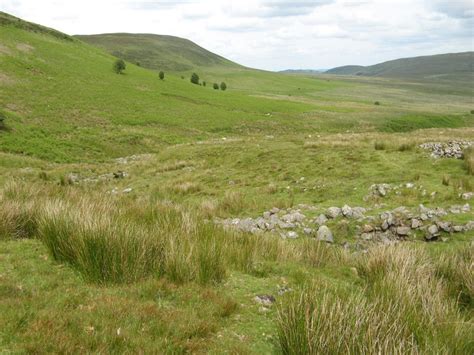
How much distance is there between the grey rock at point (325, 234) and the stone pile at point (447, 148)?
853 centimetres

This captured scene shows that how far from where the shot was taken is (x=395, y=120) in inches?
2085

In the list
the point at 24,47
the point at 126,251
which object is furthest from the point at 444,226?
the point at 24,47

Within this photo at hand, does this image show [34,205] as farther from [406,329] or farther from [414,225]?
[414,225]

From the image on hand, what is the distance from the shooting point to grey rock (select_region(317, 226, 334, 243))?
33.1 ft

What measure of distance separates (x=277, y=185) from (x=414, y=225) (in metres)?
6.12

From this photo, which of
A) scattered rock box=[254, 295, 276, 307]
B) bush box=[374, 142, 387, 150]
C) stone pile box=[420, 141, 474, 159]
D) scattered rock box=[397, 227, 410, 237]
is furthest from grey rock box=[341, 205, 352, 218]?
bush box=[374, 142, 387, 150]

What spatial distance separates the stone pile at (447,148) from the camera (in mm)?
16500

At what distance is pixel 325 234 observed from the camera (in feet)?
33.6

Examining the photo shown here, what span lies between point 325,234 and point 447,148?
9.94m

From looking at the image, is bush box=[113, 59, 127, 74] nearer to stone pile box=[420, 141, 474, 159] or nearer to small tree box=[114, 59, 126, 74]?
small tree box=[114, 59, 126, 74]

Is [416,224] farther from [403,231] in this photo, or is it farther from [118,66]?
[118,66]

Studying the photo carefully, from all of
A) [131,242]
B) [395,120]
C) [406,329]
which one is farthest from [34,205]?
[395,120]

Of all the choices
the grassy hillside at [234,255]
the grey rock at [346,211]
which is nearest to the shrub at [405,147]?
the grassy hillside at [234,255]

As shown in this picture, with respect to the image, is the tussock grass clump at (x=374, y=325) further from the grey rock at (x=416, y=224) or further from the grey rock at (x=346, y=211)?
the grey rock at (x=346, y=211)
